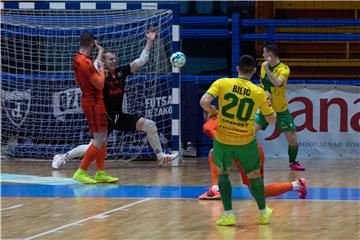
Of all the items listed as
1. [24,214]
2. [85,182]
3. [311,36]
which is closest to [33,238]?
[24,214]

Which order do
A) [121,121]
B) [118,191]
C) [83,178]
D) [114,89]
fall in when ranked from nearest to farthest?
1. [118,191]
2. [83,178]
3. [114,89]
4. [121,121]

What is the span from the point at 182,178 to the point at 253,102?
4.51 m

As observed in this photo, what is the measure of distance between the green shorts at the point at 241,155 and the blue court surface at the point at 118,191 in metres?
2.08

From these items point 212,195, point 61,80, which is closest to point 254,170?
point 212,195

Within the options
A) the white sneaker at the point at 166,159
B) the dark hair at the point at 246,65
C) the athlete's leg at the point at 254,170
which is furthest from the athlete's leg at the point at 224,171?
the white sneaker at the point at 166,159

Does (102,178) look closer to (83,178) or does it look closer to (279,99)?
(83,178)

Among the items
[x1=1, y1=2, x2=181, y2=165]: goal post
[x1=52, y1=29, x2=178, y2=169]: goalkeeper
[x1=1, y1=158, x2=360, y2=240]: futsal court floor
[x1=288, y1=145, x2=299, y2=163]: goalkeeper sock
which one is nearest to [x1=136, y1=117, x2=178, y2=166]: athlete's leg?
[x1=52, y1=29, x2=178, y2=169]: goalkeeper

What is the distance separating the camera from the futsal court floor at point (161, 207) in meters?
8.43

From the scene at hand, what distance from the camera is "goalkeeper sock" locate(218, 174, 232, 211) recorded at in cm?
884

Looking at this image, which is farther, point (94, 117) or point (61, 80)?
point (61, 80)

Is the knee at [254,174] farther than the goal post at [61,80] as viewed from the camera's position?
No

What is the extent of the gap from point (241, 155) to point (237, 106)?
0.51 meters

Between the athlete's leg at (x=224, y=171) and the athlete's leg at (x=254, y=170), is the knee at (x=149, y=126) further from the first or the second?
the athlete's leg at (x=254, y=170)

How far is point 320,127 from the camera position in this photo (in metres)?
16.2
